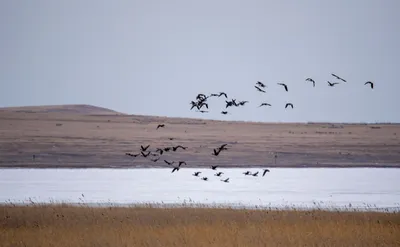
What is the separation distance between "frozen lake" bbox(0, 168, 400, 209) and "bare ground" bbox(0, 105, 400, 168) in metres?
2.49

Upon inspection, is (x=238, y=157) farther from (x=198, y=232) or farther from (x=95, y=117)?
(x=198, y=232)

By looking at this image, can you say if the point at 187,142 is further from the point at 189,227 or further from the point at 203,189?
the point at 189,227

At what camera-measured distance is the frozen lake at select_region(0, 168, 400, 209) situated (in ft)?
148

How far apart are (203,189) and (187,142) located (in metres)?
22.5

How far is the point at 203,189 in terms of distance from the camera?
184ft

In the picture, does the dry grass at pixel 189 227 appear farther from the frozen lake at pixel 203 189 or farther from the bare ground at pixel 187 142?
the bare ground at pixel 187 142

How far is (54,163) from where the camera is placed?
68.1 meters

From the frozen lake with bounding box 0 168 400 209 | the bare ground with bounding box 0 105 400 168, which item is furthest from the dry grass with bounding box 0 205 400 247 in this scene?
the bare ground with bounding box 0 105 400 168

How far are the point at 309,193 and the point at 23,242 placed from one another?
2732 cm

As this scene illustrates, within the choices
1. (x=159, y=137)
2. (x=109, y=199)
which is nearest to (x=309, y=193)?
(x=109, y=199)

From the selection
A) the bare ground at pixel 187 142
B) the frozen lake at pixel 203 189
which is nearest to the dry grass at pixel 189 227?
the frozen lake at pixel 203 189

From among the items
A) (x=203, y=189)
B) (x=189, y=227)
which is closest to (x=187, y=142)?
(x=203, y=189)

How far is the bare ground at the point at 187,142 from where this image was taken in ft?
234

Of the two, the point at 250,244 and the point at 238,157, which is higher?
the point at 250,244
